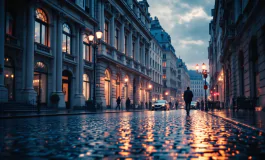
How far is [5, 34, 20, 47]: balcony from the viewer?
69.5ft

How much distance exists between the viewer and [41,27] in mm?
25641

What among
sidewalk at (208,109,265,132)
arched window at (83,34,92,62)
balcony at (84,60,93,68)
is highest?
arched window at (83,34,92,62)

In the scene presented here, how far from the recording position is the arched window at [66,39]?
96.8 ft

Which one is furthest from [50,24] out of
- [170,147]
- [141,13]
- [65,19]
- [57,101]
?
[141,13]

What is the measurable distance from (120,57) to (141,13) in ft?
57.4

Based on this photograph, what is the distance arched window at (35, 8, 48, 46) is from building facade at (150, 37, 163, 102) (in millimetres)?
44099

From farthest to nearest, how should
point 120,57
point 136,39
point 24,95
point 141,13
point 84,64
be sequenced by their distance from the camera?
point 141,13
point 136,39
point 120,57
point 84,64
point 24,95

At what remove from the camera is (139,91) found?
53.0 meters

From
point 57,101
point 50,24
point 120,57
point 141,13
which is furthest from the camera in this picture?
point 141,13

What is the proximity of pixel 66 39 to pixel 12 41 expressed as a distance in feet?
27.9

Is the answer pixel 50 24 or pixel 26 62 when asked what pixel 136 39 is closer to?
pixel 50 24

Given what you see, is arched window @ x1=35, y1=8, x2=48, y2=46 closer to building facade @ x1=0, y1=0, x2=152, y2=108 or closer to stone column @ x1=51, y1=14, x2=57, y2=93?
building facade @ x1=0, y1=0, x2=152, y2=108

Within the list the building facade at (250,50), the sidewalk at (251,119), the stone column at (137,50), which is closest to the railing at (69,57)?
the building facade at (250,50)

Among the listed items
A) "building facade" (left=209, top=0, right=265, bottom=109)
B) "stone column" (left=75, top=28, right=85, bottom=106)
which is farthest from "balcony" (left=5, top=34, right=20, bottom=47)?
"building facade" (left=209, top=0, right=265, bottom=109)
